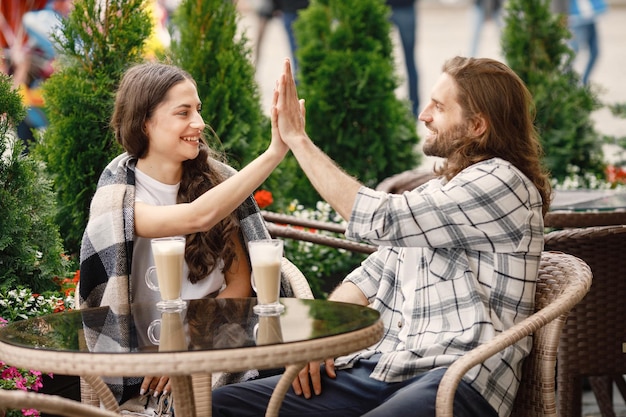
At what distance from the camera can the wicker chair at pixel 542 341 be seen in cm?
206

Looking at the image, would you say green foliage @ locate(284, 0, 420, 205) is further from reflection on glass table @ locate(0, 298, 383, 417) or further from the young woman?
reflection on glass table @ locate(0, 298, 383, 417)

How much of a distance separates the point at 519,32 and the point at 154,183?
4.30 meters

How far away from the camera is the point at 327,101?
576cm

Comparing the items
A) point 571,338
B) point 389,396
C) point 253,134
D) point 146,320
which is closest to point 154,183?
point 146,320

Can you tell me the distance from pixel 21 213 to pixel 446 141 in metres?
1.41

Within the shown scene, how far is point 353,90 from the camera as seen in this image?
5.74m

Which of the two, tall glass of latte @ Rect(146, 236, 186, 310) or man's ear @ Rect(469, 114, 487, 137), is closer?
tall glass of latte @ Rect(146, 236, 186, 310)

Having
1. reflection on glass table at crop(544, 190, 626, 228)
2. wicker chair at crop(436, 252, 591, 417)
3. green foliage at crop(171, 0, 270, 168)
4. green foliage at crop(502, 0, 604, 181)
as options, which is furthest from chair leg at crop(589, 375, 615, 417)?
green foliage at crop(502, 0, 604, 181)

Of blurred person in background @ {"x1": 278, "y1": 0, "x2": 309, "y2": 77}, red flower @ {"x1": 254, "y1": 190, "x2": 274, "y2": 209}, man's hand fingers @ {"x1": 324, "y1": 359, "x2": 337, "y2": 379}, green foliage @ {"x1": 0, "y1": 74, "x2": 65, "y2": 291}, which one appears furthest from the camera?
blurred person in background @ {"x1": 278, "y1": 0, "x2": 309, "y2": 77}

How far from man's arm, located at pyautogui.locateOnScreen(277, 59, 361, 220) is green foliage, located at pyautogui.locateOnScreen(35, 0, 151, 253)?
4.60 ft

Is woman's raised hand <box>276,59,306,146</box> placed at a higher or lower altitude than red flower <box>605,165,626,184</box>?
higher

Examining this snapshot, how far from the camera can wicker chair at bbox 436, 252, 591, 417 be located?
206 centimetres

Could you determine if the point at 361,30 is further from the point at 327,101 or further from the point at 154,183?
the point at 154,183

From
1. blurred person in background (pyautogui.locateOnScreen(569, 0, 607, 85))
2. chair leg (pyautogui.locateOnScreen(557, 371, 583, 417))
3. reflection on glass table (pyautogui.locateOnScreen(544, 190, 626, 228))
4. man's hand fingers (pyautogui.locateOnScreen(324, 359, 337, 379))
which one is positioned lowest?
chair leg (pyautogui.locateOnScreen(557, 371, 583, 417))
